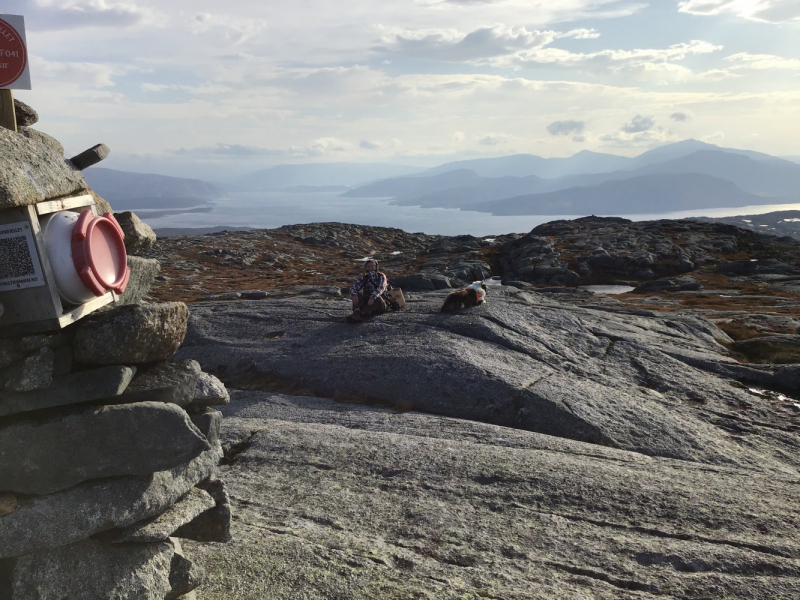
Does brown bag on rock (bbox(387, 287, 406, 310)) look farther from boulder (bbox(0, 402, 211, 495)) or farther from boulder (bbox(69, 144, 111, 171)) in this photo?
boulder (bbox(0, 402, 211, 495))

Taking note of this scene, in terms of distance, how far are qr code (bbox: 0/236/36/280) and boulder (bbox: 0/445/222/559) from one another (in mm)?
3233

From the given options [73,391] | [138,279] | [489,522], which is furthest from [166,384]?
[489,522]

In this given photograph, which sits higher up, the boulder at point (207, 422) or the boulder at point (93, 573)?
the boulder at point (207, 422)

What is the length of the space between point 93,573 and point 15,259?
4699 mm

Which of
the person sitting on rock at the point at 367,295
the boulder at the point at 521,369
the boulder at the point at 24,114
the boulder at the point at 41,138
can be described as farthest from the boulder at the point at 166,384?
the person sitting on rock at the point at 367,295

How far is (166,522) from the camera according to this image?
27.9 ft

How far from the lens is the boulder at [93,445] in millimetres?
7477

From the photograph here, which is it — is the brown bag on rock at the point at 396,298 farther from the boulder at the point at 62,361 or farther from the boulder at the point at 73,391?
the boulder at the point at 62,361

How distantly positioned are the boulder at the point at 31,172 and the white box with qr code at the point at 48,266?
0.23 m

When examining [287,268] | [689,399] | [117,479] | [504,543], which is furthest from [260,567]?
[287,268]

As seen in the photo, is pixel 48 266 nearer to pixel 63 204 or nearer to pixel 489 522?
pixel 63 204

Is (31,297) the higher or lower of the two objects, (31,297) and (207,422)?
the higher

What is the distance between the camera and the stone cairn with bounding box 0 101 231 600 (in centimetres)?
738

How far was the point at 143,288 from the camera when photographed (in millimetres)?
10414
